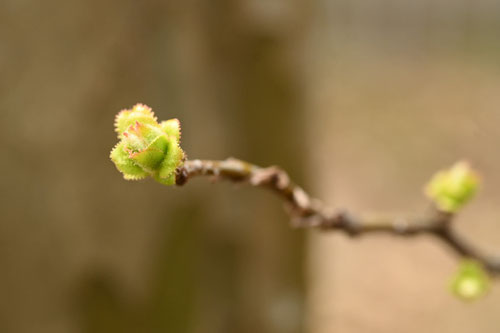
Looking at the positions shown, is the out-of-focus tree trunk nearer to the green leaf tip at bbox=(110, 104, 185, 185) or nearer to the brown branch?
the brown branch

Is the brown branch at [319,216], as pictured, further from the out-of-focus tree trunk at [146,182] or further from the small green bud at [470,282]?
the out-of-focus tree trunk at [146,182]

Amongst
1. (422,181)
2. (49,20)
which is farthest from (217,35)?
(422,181)

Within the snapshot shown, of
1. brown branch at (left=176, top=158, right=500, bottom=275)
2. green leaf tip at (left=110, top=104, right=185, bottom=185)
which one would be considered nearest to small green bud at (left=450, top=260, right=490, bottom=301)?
brown branch at (left=176, top=158, right=500, bottom=275)

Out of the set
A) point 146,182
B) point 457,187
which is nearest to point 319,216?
point 457,187

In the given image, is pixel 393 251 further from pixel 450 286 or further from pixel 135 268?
pixel 450 286

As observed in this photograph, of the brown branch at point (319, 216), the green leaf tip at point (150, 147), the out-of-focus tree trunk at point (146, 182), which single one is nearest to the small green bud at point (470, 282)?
the brown branch at point (319, 216)
